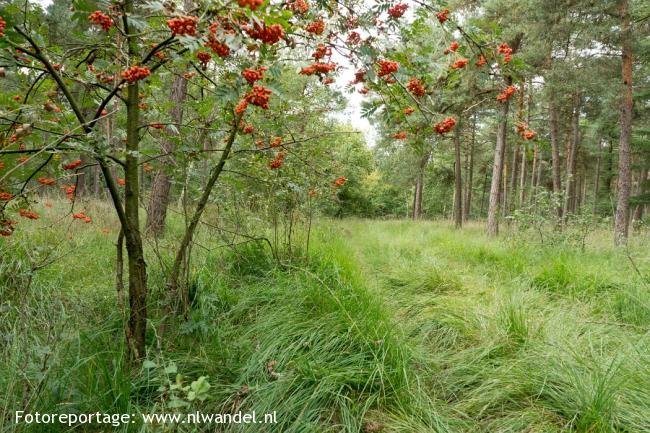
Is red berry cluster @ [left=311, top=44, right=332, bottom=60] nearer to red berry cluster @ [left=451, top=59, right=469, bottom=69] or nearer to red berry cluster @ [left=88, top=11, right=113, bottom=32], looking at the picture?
red berry cluster @ [left=451, top=59, right=469, bottom=69]

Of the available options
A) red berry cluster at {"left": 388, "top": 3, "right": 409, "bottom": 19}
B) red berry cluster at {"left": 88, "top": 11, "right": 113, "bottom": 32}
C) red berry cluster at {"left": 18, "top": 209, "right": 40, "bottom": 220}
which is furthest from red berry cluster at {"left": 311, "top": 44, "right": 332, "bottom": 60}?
red berry cluster at {"left": 18, "top": 209, "right": 40, "bottom": 220}

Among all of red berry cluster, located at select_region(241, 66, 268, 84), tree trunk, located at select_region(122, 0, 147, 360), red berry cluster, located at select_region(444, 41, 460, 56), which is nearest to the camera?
red berry cluster, located at select_region(241, 66, 268, 84)

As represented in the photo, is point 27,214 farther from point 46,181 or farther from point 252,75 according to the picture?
point 252,75

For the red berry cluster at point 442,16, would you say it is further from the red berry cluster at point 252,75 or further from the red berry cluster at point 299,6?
the red berry cluster at point 252,75

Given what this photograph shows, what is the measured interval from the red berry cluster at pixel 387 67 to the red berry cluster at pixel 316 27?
33cm

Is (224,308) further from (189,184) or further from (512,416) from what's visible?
(512,416)

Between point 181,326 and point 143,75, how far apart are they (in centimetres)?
154

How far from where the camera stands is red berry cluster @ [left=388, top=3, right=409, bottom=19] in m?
1.67

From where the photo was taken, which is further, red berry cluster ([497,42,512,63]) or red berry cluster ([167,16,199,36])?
red berry cluster ([497,42,512,63])

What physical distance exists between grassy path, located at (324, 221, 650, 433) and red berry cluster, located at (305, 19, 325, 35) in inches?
82.9

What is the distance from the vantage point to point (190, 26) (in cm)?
109

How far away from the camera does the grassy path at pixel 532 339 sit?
1784 mm

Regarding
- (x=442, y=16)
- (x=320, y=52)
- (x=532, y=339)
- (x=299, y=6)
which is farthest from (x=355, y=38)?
(x=532, y=339)

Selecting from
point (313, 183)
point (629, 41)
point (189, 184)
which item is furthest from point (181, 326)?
point (629, 41)
